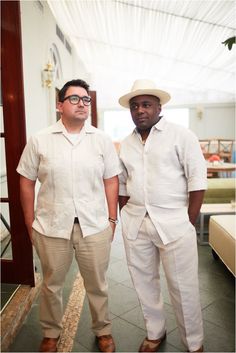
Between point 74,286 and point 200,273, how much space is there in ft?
3.92

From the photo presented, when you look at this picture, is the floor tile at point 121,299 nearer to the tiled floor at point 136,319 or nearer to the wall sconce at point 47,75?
the tiled floor at point 136,319

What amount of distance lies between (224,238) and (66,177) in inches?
69.9

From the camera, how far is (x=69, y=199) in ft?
5.40

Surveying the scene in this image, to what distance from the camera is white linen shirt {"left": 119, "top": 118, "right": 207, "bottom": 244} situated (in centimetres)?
164

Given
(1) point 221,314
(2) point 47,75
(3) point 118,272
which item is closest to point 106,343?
(1) point 221,314

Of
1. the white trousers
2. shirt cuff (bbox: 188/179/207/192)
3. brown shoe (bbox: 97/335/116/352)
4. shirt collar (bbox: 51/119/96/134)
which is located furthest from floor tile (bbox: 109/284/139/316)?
shirt collar (bbox: 51/119/96/134)

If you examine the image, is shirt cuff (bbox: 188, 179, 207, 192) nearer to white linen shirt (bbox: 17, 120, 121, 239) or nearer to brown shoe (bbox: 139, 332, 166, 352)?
white linen shirt (bbox: 17, 120, 121, 239)

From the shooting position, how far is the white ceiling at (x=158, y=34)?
3.09 metres

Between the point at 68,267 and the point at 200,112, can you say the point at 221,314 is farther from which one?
the point at 200,112

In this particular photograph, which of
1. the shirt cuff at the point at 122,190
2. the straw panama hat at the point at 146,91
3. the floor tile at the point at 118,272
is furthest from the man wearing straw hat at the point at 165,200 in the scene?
the floor tile at the point at 118,272

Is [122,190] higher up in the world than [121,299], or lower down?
higher up

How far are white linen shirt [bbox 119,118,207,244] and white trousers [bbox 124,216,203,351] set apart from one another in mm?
53

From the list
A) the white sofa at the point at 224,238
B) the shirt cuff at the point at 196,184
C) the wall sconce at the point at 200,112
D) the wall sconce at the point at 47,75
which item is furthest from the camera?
the wall sconce at the point at 200,112

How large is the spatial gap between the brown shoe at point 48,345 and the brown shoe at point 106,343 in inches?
10.5
